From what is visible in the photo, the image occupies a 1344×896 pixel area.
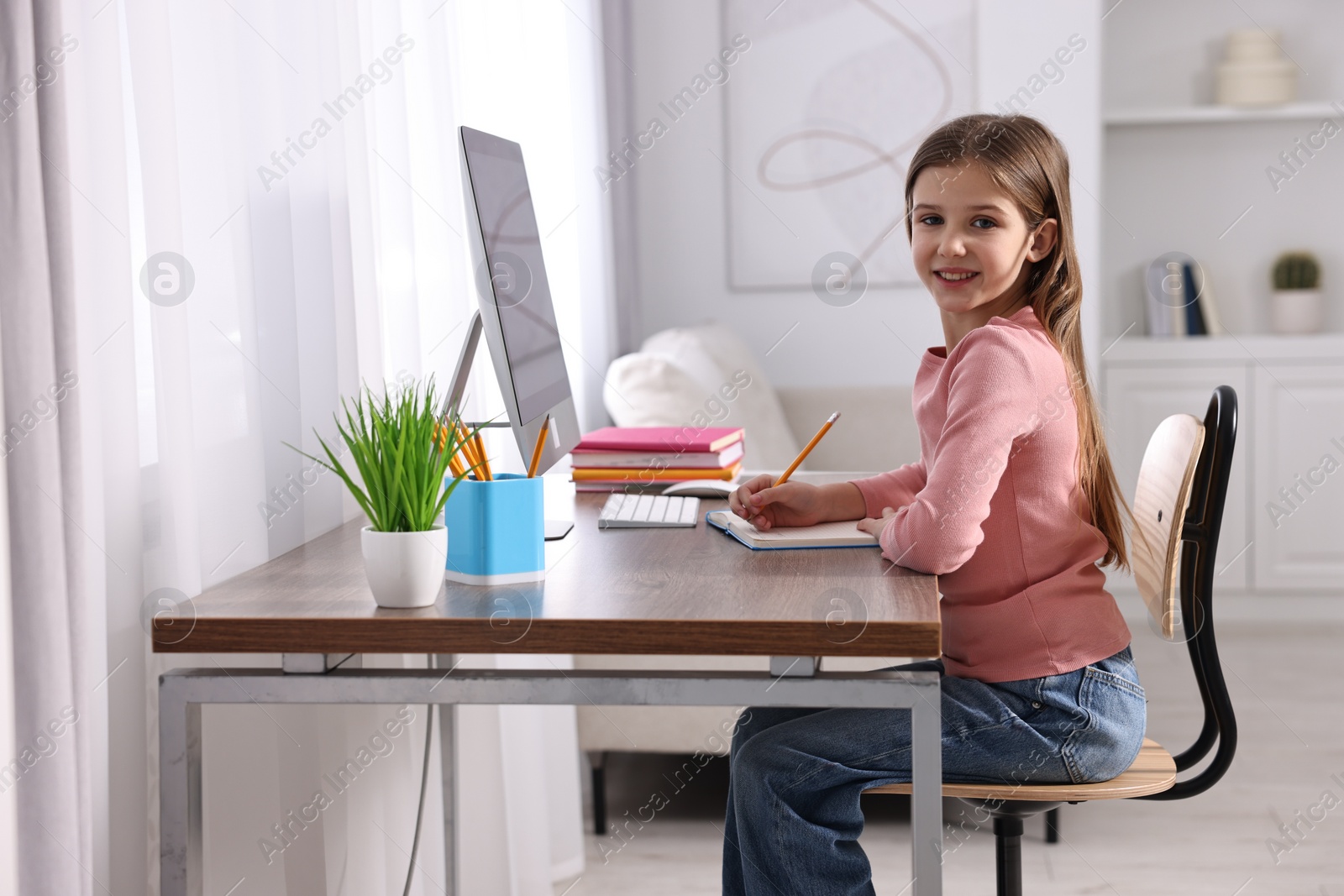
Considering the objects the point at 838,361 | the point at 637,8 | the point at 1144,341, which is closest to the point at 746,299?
the point at 838,361

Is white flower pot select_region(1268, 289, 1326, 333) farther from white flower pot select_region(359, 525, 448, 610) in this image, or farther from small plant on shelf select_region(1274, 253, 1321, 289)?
white flower pot select_region(359, 525, 448, 610)

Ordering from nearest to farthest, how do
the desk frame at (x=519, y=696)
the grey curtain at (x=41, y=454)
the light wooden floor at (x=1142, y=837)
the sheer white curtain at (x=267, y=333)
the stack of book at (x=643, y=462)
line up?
the grey curtain at (x=41, y=454), the desk frame at (x=519, y=696), the sheer white curtain at (x=267, y=333), the stack of book at (x=643, y=462), the light wooden floor at (x=1142, y=837)

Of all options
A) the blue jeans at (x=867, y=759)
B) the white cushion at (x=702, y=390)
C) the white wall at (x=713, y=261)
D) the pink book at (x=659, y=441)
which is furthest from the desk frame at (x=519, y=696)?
the white wall at (x=713, y=261)

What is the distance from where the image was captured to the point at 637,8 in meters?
3.51

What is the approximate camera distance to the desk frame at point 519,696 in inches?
35.3

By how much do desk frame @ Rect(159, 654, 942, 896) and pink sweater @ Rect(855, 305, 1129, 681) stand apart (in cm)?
19

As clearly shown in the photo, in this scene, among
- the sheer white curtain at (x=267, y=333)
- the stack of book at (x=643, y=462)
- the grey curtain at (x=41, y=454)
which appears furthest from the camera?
the stack of book at (x=643, y=462)

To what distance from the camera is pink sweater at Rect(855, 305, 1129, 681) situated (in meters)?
1.06

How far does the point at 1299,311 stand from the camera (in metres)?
3.50

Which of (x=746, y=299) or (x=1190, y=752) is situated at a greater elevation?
(x=746, y=299)

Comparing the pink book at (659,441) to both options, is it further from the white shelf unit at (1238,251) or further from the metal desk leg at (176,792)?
the white shelf unit at (1238,251)

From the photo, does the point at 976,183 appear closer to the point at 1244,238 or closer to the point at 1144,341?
the point at 1144,341

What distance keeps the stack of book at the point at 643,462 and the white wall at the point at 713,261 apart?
1902 millimetres

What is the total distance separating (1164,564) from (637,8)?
2803 mm
